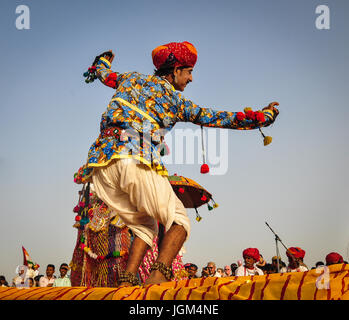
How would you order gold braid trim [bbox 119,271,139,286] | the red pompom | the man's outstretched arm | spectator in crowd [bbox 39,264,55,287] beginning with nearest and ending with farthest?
gold braid trim [bbox 119,271,139,286]
the man's outstretched arm
the red pompom
spectator in crowd [bbox 39,264,55,287]

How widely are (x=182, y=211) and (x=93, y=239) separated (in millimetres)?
3936

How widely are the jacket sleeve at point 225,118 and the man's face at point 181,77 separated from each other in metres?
0.17

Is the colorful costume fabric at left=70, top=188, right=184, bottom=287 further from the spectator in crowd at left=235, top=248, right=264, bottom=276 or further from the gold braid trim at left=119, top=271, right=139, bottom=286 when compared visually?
the gold braid trim at left=119, top=271, right=139, bottom=286

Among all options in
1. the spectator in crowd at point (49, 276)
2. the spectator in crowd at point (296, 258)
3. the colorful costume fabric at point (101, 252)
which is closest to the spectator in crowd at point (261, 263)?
the spectator in crowd at point (296, 258)

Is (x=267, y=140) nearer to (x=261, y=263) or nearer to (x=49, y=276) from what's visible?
(x=261, y=263)

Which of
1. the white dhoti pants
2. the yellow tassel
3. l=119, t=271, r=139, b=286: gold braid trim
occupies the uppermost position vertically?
the yellow tassel

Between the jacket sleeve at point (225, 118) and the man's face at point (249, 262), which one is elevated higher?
the jacket sleeve at point (225, 118)

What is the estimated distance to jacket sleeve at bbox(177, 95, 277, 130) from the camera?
337 cm

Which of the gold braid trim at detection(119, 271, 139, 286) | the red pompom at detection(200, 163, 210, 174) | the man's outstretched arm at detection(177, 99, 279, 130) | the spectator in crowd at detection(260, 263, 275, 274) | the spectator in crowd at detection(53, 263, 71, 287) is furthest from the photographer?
the spectator in crowd at detection(53, 263, 71, 287)

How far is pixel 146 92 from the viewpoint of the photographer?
3.15 meters

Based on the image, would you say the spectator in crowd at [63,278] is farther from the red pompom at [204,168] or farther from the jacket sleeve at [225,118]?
the jacket sleeve at [225,118]

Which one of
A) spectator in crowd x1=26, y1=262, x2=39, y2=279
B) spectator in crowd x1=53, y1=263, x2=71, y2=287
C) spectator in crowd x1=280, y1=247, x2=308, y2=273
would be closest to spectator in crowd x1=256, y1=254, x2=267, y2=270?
spectator in crowd x1=280, y1=247, x2=308, y2=273

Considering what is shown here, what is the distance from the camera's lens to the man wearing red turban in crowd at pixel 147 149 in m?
2.87
